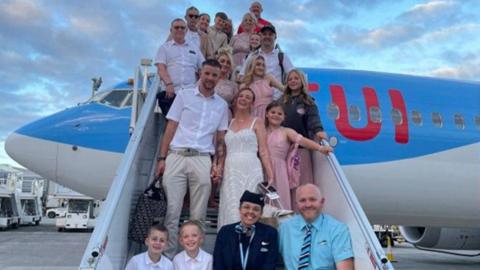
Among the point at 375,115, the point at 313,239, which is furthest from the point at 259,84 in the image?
the point at 375,115

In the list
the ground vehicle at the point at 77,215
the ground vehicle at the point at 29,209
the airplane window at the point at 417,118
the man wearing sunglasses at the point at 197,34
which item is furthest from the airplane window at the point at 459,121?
the ground vehicle at the point at 29,209

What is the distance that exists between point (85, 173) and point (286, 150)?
13.4 ft

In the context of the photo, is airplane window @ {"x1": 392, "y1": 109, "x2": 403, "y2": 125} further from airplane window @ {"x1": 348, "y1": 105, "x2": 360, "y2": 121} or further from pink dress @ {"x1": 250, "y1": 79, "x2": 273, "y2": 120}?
pink dress @ {"x1": 250, "y1": 79, "x2": 273, "y2": 120}

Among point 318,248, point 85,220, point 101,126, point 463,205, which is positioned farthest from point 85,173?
point 85,220

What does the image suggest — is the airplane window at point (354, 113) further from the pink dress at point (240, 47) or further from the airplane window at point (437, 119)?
the pink dress at point (240, 47)

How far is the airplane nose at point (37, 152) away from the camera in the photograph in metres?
7.46

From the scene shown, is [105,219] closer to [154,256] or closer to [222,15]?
[154,256]

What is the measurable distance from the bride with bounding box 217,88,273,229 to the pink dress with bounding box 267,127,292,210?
11 cm

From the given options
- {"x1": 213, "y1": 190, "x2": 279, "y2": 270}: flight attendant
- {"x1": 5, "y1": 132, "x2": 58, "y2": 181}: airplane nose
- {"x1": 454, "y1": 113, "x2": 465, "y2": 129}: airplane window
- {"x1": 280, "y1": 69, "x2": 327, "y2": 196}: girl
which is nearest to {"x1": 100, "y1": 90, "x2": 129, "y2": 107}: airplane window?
{"x1": 5, "y1": 132, "x2": 58, "y2": 181}: airplane nose

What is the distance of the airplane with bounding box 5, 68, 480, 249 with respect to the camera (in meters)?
7.48

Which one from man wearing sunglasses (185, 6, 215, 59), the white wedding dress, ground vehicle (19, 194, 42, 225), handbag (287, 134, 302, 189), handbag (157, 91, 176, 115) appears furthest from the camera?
ground vehicle (19, 194, 42, 225)

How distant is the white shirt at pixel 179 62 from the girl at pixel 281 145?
3.77 ft

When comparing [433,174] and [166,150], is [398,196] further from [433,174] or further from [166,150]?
[166,150]

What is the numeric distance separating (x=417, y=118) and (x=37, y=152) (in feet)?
19.1
